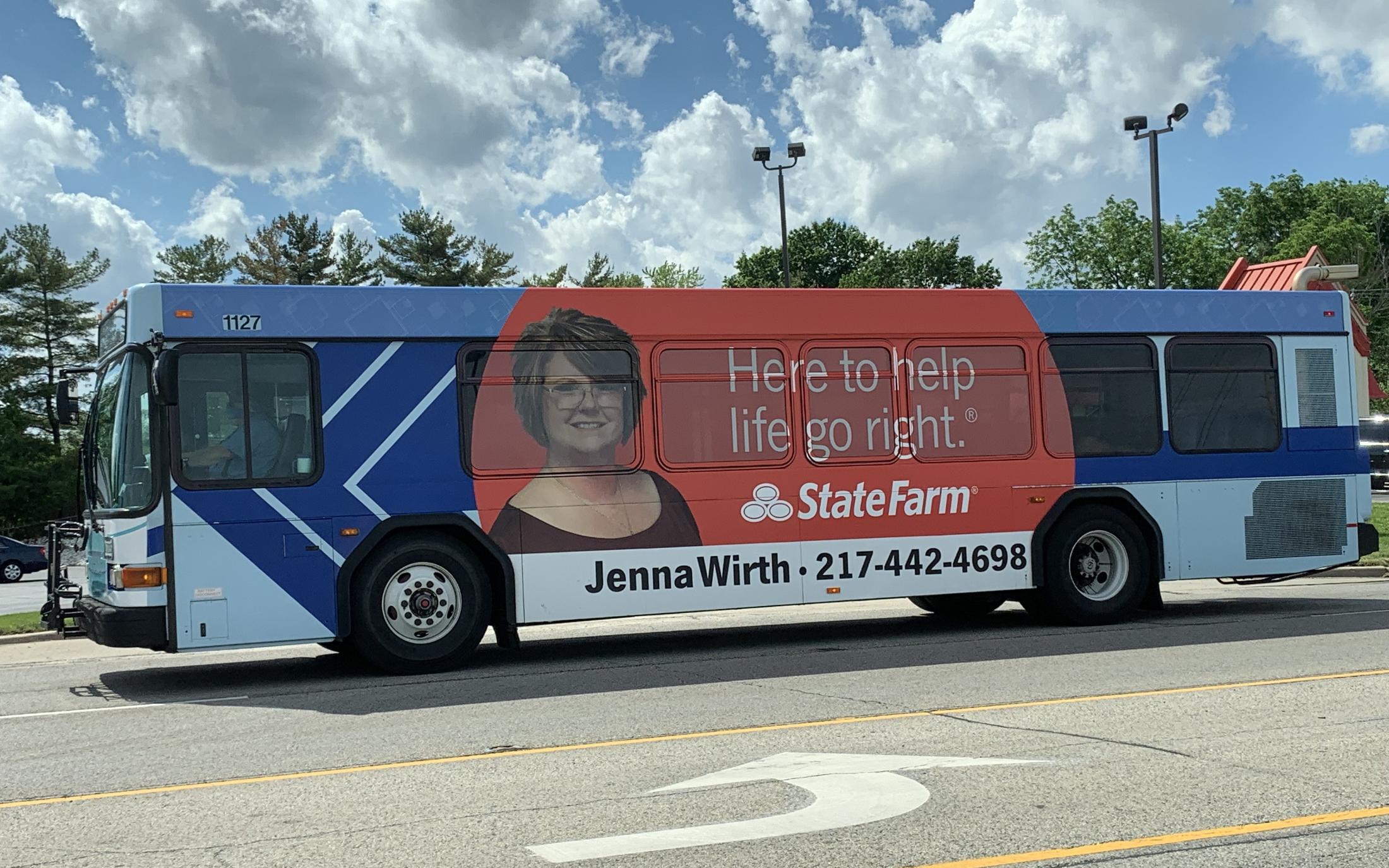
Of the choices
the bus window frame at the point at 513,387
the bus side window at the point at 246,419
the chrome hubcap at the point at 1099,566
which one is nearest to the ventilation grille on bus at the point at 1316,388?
the chrome hubcap at the point at 1099,566

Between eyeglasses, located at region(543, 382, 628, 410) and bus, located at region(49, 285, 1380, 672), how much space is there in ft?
0.07

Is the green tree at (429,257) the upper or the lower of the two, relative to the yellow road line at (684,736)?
upper

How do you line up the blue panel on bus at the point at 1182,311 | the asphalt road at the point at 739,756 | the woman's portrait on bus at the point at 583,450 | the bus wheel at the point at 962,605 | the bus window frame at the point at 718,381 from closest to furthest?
the asphalt road at the point at 739,756, the woman's portrait on bus at the point at 583,450, the bus window frame at the point at 718,381, the blue panel on bus at the point at 1182,311, the bus wheel at the point at 962,605

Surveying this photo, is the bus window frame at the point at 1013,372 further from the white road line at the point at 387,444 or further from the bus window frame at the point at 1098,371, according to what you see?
the white road line at the point at 387,444

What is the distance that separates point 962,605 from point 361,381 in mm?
7364

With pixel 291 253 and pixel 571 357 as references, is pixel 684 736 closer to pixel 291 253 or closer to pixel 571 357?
pixel 571 357

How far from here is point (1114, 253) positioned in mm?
71500

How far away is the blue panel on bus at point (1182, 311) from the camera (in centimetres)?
1355

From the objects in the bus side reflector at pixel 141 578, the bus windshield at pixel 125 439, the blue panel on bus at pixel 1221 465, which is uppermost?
the bus windshield at pixel 125 439

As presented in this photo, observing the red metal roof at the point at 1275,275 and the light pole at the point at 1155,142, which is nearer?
the red metal roof at the point at 1275,275

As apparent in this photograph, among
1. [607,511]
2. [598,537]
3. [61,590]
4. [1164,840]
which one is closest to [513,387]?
[607,511]

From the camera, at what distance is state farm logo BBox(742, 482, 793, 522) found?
40.4ft

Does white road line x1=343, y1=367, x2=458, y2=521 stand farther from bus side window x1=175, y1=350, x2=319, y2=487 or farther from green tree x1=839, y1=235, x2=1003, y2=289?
green tree x1=839, y1=235, x2=1003, y2=289

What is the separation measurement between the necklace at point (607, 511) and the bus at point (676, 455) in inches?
1.0
